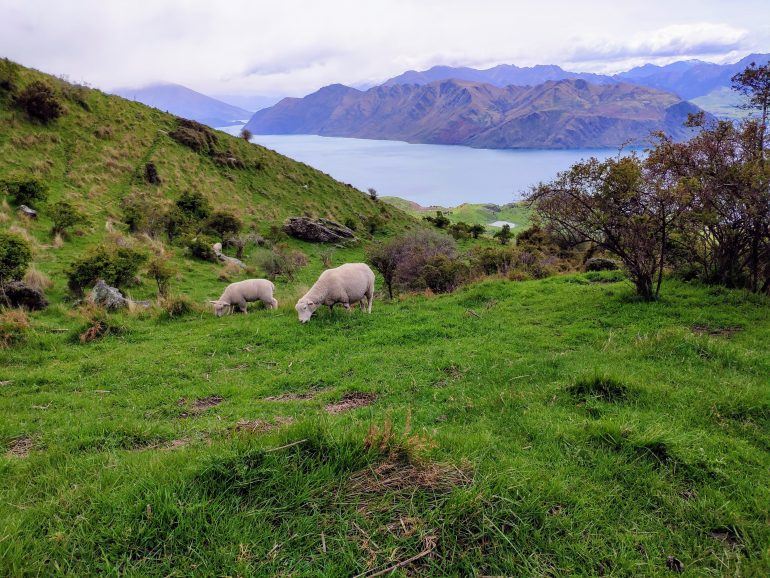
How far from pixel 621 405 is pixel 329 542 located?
449 centimetres

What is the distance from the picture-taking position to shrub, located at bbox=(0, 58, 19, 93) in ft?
104

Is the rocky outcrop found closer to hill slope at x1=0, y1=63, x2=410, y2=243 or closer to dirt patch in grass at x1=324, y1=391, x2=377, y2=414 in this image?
hill slope at x1=0, y1=63, x2=410, y2=243

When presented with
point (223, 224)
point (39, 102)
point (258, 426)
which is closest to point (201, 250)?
point (223, 224)

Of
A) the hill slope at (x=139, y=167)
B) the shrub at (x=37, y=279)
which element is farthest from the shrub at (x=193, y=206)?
the shrub at (x=37, y=279)

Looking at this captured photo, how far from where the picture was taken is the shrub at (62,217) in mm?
21281

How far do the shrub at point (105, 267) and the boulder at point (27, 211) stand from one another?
8823 mm

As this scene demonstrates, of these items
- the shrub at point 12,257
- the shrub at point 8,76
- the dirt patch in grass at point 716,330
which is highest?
the shrub at point 8,76

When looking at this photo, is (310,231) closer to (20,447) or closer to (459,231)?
(459,231)

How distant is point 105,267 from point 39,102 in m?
26.8

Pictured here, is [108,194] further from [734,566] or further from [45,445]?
[734,566]

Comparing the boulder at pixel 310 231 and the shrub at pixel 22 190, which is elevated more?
the shrub at pixel 22 190

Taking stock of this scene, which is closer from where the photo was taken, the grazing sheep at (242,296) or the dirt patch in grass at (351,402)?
the dirt patch in grass at (351,402)

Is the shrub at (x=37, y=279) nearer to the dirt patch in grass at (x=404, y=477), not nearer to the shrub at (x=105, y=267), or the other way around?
the shrub at (x=105, y=267)

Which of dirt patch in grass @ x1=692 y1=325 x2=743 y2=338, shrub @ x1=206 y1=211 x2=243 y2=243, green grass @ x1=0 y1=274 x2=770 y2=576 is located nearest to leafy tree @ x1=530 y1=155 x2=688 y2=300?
dirt patch in grass @ x1=692 y1=325 x2=743 y2=338
